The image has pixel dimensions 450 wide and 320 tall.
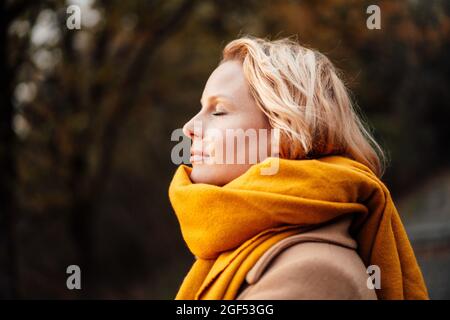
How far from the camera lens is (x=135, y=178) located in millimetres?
10281

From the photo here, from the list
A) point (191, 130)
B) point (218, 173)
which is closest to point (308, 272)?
point (218, 173)

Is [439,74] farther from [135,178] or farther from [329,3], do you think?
[135,178]

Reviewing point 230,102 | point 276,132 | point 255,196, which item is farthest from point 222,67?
point 255,196

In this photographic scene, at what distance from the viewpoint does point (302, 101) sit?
5.10ft

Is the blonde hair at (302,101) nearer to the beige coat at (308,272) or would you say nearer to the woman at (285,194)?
the woman at (285,194)

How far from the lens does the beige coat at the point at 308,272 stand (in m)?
1.28

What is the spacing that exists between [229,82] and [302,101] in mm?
244

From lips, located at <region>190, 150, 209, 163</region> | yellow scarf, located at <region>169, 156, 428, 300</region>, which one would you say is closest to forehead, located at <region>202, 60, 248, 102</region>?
lips, located at <region>190, 150, 209, 163</region>

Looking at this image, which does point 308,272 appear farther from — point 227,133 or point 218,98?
point 218,98

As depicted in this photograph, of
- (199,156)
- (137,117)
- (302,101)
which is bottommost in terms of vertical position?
(137,117)

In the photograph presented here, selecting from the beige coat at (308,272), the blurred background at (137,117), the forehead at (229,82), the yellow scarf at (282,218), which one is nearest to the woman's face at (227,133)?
the forehead at (229,82)

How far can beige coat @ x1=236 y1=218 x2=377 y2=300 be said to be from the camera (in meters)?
1.28

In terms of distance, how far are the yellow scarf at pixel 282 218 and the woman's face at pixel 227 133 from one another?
0.36 feet
